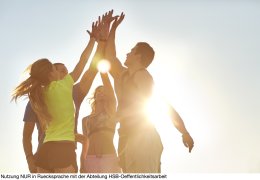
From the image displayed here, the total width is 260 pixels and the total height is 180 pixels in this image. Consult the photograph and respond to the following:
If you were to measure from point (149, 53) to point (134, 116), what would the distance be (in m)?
0.66

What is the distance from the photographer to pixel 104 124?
495 cm

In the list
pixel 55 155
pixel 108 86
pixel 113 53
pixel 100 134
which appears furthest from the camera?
pixel 108 86

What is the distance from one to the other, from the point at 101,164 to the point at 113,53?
1255 mm

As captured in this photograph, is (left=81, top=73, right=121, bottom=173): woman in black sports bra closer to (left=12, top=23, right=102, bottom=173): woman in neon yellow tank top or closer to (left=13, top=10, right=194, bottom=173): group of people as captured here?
(left=13, top=10, right=194, bottom=173): group of people

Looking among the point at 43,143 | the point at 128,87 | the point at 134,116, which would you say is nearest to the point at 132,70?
the point at 128,87

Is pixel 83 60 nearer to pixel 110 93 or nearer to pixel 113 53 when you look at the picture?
pixel 113 53

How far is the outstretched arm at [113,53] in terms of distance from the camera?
434 centimetres

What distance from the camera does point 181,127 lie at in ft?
11.8

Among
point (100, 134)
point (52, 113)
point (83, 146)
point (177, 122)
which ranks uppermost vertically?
point (52, 113)

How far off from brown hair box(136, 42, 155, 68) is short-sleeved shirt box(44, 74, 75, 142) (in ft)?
2.72

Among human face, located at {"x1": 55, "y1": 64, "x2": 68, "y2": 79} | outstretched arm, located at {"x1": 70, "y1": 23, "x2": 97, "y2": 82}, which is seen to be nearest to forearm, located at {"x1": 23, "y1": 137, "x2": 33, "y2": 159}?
outstretched arm, located at {"x1": 70, "y1": 23, "x2": 97, "y2": 82}

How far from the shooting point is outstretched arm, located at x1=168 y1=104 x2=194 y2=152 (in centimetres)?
344

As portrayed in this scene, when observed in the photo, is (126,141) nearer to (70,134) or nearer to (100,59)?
(70,134)

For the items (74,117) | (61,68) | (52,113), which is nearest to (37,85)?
(52,113)
